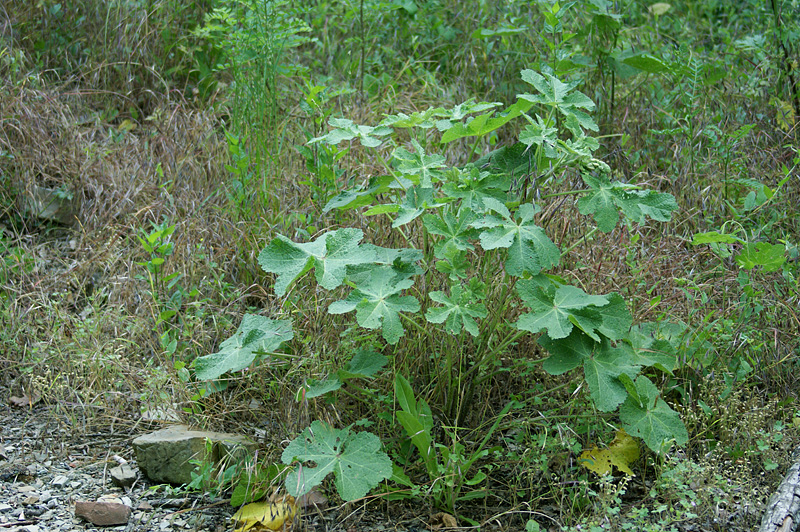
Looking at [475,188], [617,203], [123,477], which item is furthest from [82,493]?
[617,203]

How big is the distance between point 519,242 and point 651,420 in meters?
0.75

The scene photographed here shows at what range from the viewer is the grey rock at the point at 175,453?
268cm

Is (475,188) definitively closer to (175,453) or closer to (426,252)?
(426,252)

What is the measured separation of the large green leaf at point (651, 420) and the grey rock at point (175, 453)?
4.34 ft

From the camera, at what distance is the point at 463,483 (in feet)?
8.39

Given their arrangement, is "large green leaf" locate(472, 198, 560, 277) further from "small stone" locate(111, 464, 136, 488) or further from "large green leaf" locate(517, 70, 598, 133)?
"small stone" locate(111, 464, 136, 488)

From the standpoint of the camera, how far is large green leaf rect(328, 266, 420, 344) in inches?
88.2

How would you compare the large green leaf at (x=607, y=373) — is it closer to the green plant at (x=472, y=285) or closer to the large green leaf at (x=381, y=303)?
the green plant at (x=472, y=285)

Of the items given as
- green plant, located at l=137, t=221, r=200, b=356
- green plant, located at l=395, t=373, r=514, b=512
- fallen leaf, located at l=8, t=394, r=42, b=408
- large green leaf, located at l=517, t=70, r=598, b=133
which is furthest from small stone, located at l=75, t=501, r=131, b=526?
large green leaf, located at l=517, t=70, r=598, b=133

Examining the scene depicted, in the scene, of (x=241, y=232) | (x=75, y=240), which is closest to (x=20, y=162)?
(x=75, y=240)

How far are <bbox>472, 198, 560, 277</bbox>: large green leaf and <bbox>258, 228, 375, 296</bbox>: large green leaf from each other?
0.37m

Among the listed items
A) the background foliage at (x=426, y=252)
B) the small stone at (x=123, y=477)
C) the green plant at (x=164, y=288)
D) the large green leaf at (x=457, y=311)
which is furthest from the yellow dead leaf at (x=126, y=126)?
the large green leaf at (x=457, y=311)

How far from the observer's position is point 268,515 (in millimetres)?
2475

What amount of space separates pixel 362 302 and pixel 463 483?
758mm
